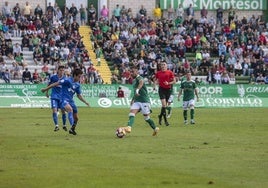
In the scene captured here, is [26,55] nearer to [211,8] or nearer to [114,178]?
[211,8]

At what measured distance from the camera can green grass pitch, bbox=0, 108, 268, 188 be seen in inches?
694

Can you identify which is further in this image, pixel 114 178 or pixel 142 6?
pixel 142 6

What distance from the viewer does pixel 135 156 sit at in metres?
21.9

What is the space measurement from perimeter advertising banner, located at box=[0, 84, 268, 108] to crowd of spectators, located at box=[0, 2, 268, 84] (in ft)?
15.0

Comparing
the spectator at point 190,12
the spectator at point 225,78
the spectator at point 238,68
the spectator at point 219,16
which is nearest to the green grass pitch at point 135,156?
the spectator at point 225,78

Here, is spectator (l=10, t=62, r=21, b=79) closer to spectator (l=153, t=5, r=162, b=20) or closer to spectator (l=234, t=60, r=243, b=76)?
spectator (l=234, t=60, r=243, b=76)

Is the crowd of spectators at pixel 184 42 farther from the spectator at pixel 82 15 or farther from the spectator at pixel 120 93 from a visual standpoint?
the spectator at pixel 120 93

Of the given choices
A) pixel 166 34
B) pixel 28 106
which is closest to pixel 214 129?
pixel 28 106

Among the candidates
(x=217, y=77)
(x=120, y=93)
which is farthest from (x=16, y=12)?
(x=120, y=93)

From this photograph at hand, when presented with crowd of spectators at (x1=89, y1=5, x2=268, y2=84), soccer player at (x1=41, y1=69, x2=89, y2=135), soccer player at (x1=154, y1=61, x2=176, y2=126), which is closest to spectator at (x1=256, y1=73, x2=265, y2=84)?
crowd of spectators at (x1=89, y1=5, x2=268, y2=84)

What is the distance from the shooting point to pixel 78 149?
Answer: 23.7m

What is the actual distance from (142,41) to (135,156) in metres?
43.1

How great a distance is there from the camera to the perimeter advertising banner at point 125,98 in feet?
165

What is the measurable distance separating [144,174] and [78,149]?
17.7 ft
